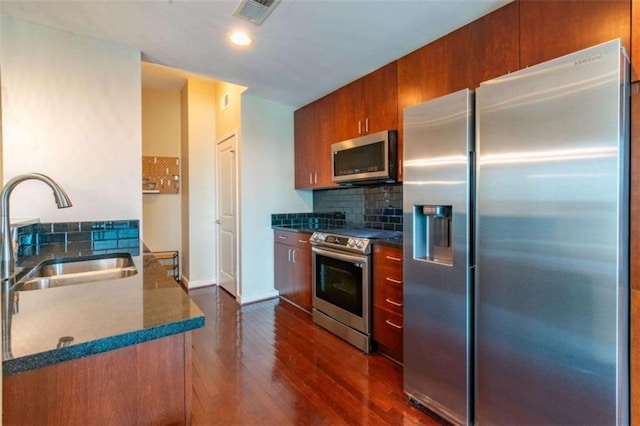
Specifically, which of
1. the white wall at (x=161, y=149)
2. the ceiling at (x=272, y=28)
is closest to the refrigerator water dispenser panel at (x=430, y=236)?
the ceiling at (x=272, y=28)

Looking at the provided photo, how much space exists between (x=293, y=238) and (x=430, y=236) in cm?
190

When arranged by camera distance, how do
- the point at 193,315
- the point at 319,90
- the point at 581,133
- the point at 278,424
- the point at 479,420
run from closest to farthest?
1. the point at 193,315
2. the point at 581,133
3. the point at 479,420
4. the point at 278,424
5. the point at 319,90

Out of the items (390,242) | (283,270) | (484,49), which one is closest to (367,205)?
(390,242)

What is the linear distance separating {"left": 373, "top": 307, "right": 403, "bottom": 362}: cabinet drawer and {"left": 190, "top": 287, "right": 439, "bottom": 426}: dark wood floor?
10cm

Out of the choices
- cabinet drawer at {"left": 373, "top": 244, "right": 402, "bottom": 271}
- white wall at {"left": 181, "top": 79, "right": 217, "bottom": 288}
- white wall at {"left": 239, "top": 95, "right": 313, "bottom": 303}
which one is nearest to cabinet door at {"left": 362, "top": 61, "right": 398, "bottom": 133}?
cabinet drawer at {"left": 373, "top": 244, "right": 402, "bottom": 271}

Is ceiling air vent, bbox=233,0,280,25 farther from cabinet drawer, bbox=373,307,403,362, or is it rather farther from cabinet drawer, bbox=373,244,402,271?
cabinet drawer, bbox=373,307,403,362

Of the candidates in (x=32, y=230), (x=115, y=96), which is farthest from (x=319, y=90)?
(x=32, y=230)

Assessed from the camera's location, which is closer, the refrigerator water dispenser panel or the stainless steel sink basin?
the stainless steel sink basin

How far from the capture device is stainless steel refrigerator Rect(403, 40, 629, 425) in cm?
123

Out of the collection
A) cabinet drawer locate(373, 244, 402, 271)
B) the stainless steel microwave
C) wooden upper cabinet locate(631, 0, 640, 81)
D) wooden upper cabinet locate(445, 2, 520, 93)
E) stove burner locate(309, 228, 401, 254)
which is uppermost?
wooden upper cabinet locate(445, 2, 520, 93)

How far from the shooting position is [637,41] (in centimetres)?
134

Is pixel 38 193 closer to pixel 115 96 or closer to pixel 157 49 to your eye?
pixel 115 96

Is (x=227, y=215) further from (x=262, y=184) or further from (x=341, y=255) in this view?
(x=341, y=255)

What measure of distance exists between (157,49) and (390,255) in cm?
239
